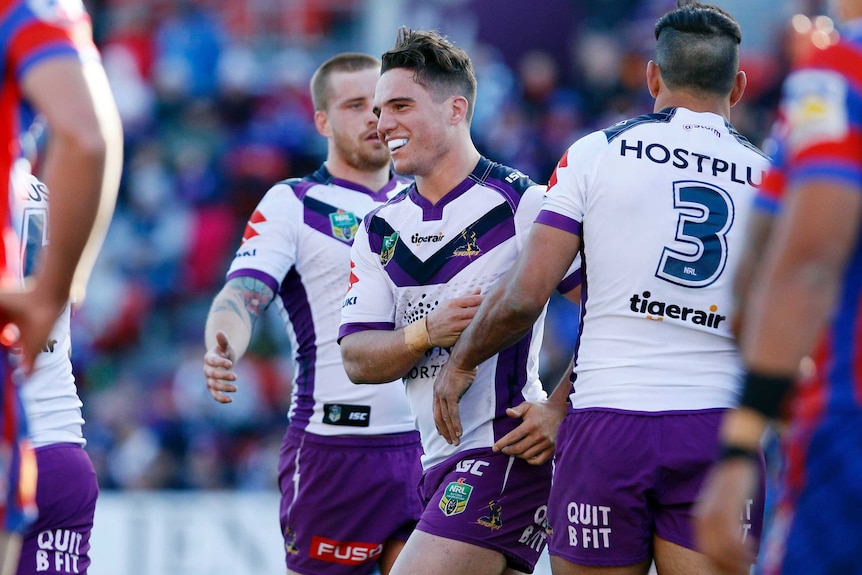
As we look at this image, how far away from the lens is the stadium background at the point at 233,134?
43.5 ft

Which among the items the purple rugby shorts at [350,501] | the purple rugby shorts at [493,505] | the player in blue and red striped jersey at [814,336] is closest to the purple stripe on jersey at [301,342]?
the purple rugby shorts at [350,501]

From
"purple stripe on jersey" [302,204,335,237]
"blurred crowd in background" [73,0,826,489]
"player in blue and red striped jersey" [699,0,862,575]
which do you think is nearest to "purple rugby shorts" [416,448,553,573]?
"purple stripe on jersey" [302,204,335,237]

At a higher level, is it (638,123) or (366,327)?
(638,123)

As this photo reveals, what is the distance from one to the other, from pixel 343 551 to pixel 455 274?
1754mm

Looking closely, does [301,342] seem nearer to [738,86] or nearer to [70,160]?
[738,86]

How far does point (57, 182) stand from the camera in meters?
2.85

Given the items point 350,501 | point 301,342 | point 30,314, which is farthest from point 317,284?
point 30,314

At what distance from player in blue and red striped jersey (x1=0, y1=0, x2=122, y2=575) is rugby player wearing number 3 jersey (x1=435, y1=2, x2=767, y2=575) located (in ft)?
5.90

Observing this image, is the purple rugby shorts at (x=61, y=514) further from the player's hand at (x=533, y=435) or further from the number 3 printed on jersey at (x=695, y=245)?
the number 3 printed on jersey at (x=695, y=245)

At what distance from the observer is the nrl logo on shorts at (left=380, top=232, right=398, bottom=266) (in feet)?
16.5

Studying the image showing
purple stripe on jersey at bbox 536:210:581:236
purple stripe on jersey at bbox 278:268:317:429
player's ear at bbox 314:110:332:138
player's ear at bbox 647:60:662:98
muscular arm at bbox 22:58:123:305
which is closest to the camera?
muscular arm at bbox 22:58:123:305

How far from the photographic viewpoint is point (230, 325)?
5738mm

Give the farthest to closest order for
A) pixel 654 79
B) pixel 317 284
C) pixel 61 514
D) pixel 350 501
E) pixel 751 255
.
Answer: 1. pixel 317 284
2. pixel 350 501
3. pixel 654 79
4. pixel 61 514
5. pixel 751 255

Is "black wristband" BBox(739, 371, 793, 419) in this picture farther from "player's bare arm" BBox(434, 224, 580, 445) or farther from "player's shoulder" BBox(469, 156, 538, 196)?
"player's shoulder" BBox(469, 156, 538, 196)
